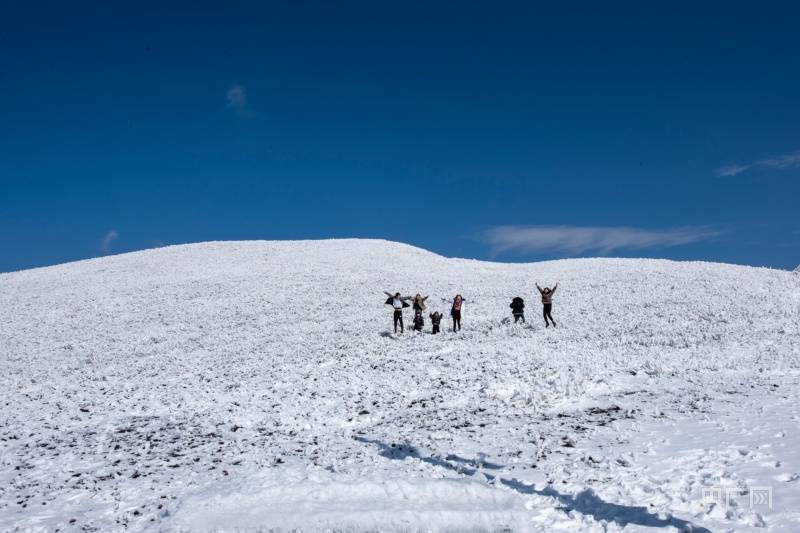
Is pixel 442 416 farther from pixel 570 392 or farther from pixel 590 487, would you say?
pixel 590 487

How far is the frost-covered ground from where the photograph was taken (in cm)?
1052

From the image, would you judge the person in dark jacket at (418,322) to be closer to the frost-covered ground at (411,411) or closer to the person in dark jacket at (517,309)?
the frost-covered ground at (411,411)

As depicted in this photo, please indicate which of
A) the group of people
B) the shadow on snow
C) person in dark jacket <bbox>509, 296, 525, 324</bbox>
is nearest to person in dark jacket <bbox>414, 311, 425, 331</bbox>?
the group of people

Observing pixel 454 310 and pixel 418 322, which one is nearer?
pixel 454 310

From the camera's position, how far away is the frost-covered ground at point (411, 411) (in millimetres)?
10523

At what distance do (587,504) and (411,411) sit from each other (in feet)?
28.7

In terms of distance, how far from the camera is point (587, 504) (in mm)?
10273

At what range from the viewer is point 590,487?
1091 centimetres

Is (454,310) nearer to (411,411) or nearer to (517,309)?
(517,309)

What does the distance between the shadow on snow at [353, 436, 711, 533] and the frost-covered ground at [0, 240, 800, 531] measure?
0.05m

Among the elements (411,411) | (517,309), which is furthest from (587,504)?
(517,309)

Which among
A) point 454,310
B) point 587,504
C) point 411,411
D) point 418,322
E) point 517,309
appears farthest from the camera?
point 418,322

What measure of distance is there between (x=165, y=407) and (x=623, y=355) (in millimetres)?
19283

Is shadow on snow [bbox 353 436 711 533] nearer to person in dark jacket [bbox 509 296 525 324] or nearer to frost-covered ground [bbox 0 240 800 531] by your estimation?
frost-covered ground [bbox 0 240 800 531]
